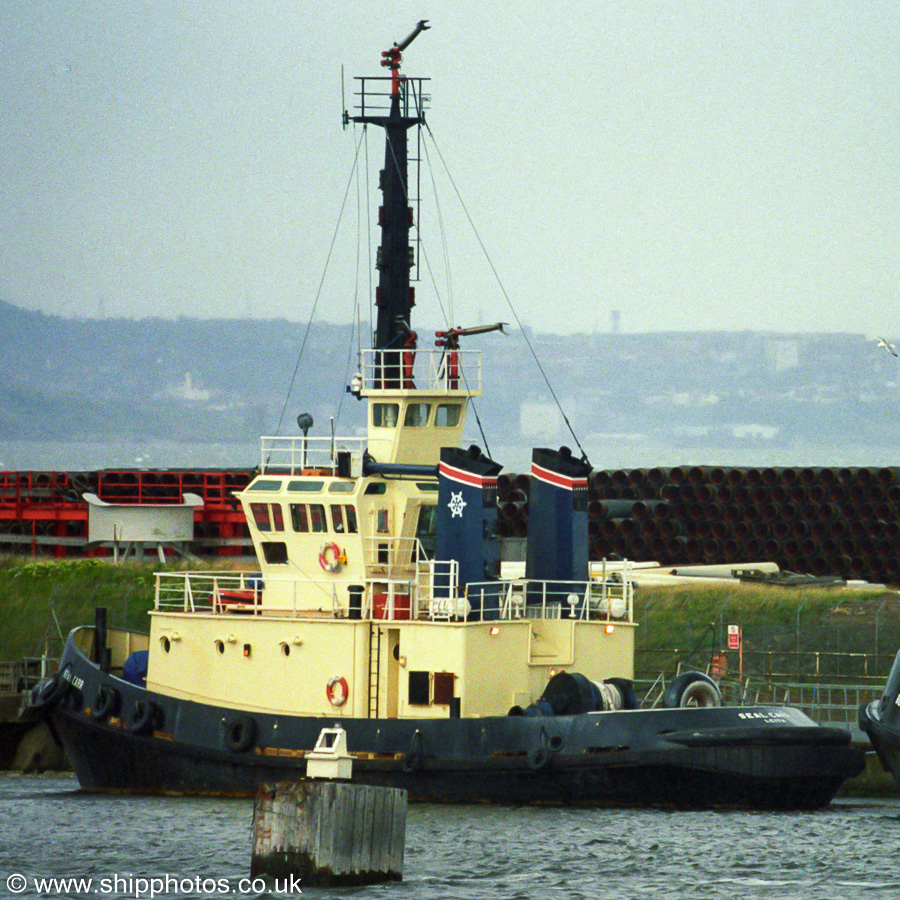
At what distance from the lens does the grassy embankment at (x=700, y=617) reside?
112 feet

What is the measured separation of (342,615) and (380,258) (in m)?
5.98

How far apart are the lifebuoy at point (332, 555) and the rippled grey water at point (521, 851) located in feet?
11.6

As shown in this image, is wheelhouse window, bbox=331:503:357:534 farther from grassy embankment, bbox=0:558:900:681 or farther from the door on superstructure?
grassy embankment, bbox=0:558:900:681

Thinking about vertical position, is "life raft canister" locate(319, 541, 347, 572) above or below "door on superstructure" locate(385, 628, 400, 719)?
above

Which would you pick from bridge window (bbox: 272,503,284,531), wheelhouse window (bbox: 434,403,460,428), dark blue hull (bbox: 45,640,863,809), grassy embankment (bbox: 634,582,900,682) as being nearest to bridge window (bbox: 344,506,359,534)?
bridge window (bbox: 272,503,284,531)

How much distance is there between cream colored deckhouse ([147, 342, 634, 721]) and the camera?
2492cm

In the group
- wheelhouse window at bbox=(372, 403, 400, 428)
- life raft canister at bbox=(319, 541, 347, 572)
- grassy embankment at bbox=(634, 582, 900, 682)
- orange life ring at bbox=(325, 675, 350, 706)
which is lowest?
orange life ring at bbox=(325, 675, 350, 706)

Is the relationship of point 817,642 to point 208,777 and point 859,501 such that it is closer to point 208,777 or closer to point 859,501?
point 859,501

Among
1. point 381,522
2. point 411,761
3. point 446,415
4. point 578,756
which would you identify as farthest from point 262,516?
point 578,756

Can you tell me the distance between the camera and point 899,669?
83.1 ft

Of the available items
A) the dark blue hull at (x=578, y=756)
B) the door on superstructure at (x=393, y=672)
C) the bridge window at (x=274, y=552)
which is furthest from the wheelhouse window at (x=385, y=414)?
the dark blue hull at (x=578, y=756)

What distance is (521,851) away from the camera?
21.8 metres

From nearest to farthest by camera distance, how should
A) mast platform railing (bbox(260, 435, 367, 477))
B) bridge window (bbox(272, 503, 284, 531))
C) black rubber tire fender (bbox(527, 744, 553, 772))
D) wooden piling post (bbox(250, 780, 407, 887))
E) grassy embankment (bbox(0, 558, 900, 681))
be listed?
wooden piling post (bbox(250, 780, 407, 887)) → black rubber tire fender (bbox(527, 744, 553, 772)) → mast platform railing (bbox(260, 435, 367, 477)) → bridge window (bbox(272, 503, 284, 531)) → grassy embankment (bbox(0, 558, 900, 681))

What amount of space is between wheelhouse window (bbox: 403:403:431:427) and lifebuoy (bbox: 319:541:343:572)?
2.25 meters
